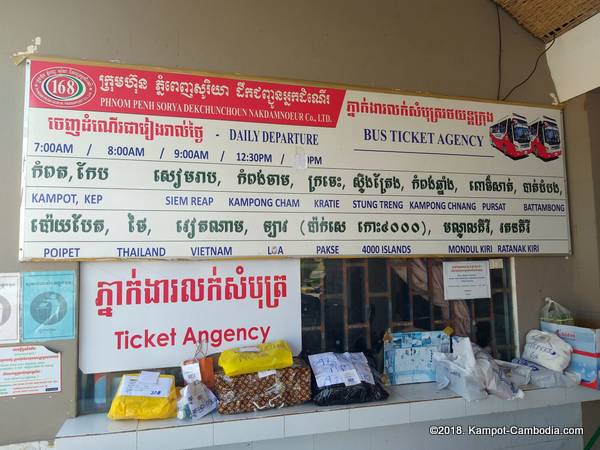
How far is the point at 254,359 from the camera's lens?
82.6 inches

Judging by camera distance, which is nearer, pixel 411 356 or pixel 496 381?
pixel 496 381

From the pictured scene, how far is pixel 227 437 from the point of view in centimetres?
195

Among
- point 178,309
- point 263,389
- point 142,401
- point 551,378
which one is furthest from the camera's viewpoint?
point 551,378

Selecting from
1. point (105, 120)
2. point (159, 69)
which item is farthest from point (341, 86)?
point (105, 120)

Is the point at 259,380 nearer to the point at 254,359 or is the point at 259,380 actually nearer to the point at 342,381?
the point at 254,359

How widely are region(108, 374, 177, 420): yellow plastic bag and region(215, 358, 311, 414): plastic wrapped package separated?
0.83 ft

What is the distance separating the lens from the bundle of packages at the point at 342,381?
2.12 metres

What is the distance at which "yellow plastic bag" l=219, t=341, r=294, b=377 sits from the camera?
2.06 metres

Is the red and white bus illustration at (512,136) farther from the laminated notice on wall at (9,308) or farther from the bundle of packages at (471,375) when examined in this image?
the laminated notice on wall at (9,308)

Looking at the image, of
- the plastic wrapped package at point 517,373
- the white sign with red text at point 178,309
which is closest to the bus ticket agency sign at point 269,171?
the white sign with red text at point 178,309

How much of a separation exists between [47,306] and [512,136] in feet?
10.6

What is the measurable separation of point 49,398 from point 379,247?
205cm

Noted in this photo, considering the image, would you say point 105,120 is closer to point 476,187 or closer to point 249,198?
point 249,198

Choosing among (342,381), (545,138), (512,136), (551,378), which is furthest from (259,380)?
(545,138)
